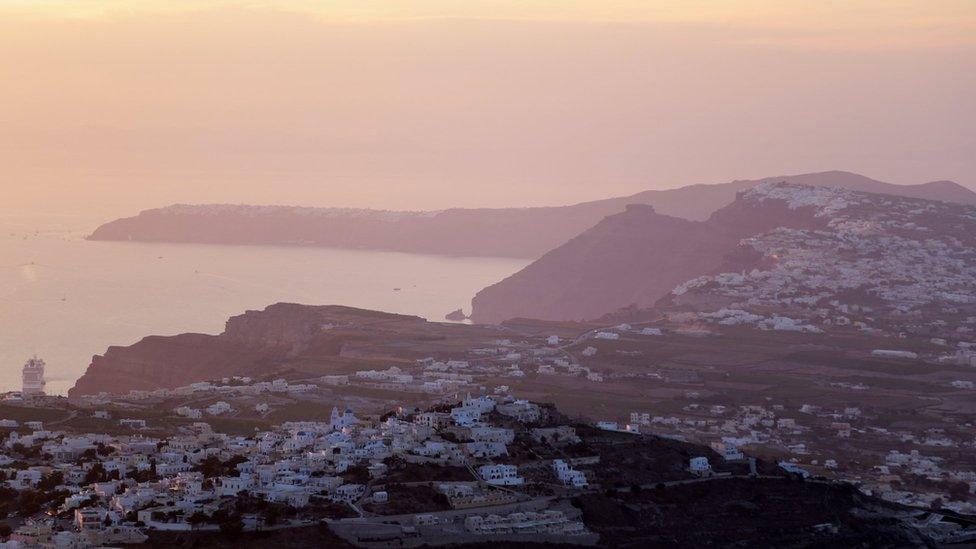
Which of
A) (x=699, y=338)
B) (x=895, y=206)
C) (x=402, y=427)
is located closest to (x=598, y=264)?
(x=895, y=206)

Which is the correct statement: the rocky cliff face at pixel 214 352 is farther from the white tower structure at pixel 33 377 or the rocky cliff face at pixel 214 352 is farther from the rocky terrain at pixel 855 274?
the rocky terrain at pixel 855 274

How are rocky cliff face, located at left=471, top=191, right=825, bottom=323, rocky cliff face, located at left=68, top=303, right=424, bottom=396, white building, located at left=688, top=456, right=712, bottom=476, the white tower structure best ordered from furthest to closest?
rocky cliff face, located at left=471, top=191, right=825, bottom=323
rocky cliff face, located at left=68, top=303, right=424, bottom=396
the white tower structure
white building, located at left=688, top=456, right=712, bottom=476

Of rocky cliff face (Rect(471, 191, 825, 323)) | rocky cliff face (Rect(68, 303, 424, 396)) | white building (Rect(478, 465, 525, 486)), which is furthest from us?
rocky cliff face (Rect(471, 191, 825, 323))

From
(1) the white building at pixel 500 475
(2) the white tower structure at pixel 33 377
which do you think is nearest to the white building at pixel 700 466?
(1) the white building at pixel 500 475

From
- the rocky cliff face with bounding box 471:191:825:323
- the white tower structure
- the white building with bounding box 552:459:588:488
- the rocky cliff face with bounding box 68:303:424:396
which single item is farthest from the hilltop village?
the rocky cliff face with bounding box 471:191:825:323

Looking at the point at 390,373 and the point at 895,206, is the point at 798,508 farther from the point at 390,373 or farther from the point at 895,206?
the point at 895,206

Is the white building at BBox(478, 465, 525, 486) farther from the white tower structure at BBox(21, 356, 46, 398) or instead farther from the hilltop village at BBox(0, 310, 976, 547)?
the white tower structure at BBox(21, 356, 46, 398)
